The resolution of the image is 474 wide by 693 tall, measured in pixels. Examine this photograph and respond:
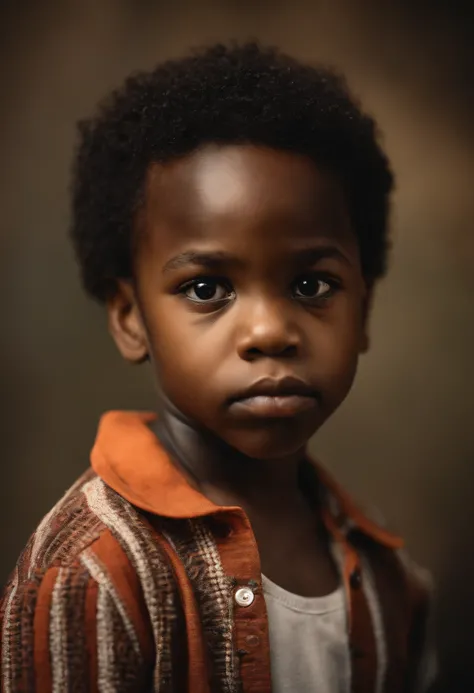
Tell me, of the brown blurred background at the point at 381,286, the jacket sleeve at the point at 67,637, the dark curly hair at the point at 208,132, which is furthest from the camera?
the brown blurred background at the point at 381,286

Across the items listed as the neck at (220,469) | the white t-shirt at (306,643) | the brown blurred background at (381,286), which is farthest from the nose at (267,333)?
the brown blurred background at (381,286)

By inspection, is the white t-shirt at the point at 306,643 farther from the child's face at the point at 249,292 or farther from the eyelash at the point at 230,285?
the eyelash at the point at 230,285

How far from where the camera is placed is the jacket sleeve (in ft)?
2.23

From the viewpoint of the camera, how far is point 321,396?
781 millimetres

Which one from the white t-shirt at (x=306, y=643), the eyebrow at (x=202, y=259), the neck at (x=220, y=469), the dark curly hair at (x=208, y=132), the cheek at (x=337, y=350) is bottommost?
the white t-shirt at (x=306, y=643)

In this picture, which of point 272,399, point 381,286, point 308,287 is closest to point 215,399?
point 272,399

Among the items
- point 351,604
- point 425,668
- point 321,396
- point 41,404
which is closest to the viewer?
point 321,396

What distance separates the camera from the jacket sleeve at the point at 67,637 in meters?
0.68

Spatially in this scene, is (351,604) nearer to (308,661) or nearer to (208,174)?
(308,661)

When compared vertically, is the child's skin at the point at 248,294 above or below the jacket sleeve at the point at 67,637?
above

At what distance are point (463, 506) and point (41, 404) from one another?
2.58 feet

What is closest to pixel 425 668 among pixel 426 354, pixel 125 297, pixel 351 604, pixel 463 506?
pixel 351 604

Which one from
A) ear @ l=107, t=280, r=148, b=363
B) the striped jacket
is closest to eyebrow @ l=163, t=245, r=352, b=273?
ear @ l=107, t=280, r=148, b=363

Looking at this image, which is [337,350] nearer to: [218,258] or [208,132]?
[218,258]
